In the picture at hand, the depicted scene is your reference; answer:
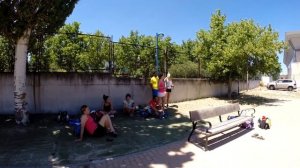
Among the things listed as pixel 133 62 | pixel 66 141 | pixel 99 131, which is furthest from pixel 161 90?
pixel 66 141

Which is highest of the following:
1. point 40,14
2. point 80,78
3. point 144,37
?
point 144,37

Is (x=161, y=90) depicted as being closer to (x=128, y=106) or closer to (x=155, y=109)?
(x=155, y=109)

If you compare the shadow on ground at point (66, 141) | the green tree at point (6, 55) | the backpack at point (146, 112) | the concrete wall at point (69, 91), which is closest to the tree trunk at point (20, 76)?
the shadow on ground at point (66, 141)

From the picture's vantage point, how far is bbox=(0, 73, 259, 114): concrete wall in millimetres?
10656

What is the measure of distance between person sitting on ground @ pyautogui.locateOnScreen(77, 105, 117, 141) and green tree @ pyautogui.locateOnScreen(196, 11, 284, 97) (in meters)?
11.3

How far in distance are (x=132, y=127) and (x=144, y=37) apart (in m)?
37.3

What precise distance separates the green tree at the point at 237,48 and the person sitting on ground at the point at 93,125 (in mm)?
11294

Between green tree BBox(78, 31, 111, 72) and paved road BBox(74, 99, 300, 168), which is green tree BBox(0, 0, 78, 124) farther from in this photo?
paved road BBox(74, 99, 300, 168)

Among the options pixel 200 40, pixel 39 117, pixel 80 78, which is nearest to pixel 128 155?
pixel 39 117

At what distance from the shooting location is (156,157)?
22.1ft

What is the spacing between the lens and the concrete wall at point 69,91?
10.7 metres

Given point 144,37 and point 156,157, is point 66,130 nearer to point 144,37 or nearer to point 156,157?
point 156,157

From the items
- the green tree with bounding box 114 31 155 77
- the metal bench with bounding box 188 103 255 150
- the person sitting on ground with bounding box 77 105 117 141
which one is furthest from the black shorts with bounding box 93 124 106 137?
the green tree with bounding box 114 31 155 77

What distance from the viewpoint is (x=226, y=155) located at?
6980 millimetres
